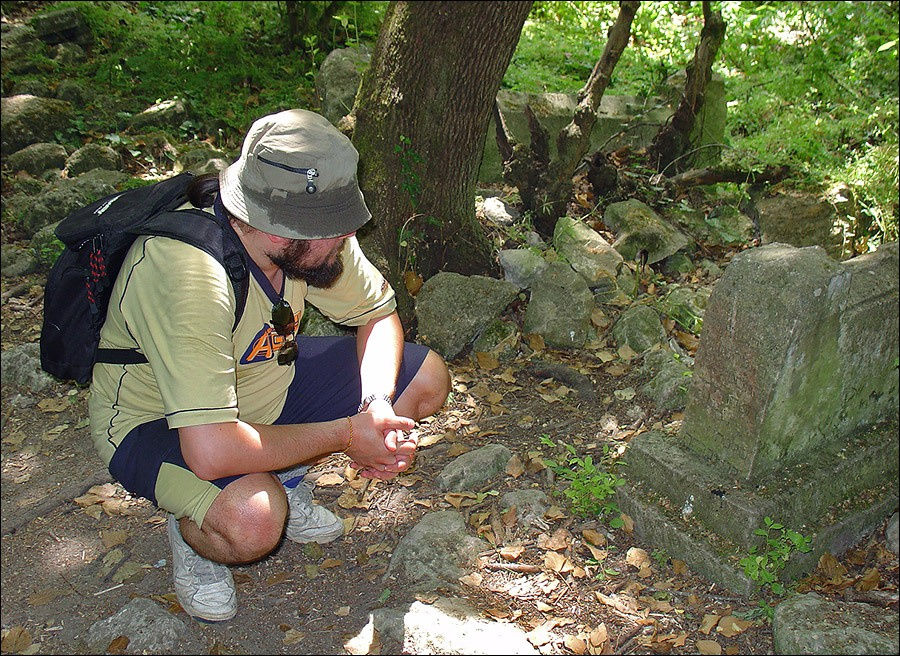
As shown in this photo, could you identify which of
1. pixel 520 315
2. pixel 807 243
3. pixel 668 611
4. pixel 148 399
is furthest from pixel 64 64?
pixel 668 611

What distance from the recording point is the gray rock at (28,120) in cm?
705

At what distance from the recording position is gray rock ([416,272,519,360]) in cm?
481

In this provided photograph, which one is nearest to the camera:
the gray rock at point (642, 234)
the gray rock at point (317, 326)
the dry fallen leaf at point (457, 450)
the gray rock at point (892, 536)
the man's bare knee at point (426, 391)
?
the gray rock at point (892, 536)

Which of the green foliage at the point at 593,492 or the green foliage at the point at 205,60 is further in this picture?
the green foliage at the point at 205,60

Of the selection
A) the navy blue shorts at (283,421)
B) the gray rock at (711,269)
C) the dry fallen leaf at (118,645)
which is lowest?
the dry fallen leaf at (118,645)

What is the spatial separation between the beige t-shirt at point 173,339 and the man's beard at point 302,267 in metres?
0.13

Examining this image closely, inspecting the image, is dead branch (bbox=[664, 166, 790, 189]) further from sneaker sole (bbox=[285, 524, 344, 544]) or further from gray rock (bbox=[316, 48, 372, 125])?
sneaker sole (bbox=[285, 524, 344, 544])

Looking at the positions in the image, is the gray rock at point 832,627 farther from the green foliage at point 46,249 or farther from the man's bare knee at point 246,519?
the green foliage at point 46,249

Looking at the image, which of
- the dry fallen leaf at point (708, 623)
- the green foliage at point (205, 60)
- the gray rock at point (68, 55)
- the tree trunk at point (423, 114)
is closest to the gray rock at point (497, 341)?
the tree trunk at point (423, 114)

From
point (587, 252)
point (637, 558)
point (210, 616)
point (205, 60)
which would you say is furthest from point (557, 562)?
point (205, 60)

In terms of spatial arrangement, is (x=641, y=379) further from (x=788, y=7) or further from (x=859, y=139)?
(x=788, y=7)

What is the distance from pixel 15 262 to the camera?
5.71 m

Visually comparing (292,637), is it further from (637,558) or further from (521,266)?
(521,266)

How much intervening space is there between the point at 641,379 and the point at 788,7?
7.19 meters
